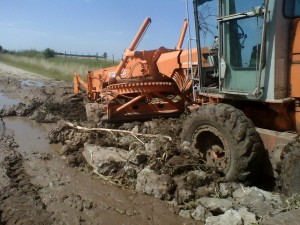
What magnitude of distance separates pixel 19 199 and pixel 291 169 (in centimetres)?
349

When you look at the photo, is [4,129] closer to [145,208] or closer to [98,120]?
[98,120]

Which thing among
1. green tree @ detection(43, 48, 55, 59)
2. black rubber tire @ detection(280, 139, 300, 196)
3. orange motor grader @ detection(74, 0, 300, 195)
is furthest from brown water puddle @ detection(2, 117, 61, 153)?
green tree @ detection(43, 48, 55, 59)

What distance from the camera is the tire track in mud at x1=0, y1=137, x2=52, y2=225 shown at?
4.42 m

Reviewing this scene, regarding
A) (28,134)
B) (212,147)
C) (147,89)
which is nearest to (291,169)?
(212,147)

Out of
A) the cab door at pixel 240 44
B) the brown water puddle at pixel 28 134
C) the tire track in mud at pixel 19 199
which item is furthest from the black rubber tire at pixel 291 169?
the brown water puddle at pixel 28 134

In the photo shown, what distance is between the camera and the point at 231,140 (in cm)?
475

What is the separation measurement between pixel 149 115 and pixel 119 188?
324 cm

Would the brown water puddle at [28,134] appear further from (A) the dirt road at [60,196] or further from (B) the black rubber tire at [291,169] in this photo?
(B) the black rubber tire at [291,169]

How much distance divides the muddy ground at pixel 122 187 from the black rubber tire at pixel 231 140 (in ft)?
0.65

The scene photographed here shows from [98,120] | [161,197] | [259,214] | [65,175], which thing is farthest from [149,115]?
[259,214]

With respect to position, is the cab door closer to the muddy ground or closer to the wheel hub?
the wheel hub

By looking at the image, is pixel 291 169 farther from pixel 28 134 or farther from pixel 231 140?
pixel 28 134

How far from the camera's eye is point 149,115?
8430mm

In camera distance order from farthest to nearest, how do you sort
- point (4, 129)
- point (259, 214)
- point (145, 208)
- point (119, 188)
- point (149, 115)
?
1. point (4, 129)
2. point (149, 115)
3. point (119, 188)
4. point (145, 208)
5. point (259, 214)
